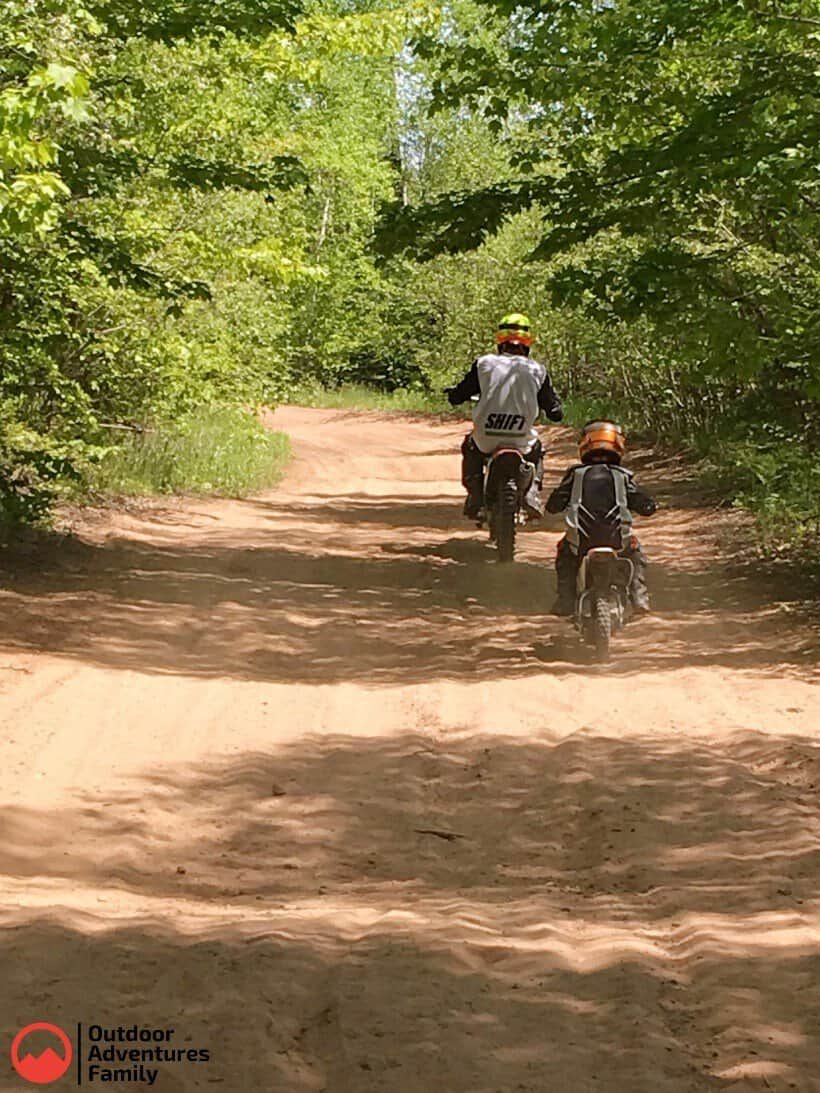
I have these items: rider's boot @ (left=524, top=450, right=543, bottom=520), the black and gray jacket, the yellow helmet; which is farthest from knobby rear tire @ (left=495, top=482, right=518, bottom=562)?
the black and gray jacket

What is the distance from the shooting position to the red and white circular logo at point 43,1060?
4254mm

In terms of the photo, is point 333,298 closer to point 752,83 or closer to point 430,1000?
point 752,83

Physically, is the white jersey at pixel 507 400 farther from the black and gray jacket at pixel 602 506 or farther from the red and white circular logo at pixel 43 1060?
the red and white circular logo at pixel 43 1060

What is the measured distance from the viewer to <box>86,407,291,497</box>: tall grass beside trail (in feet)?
65.0

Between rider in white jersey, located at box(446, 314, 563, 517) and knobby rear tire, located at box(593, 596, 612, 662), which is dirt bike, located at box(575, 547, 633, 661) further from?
rider in white jersey, located at box(446, 314, 563, 517)

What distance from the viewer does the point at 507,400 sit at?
14.6 m

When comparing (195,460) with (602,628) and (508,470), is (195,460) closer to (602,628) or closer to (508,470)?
(508,470)

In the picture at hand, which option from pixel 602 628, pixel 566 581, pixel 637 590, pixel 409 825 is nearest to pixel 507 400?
pixel 566 581

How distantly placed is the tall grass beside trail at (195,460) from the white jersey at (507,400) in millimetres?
4815

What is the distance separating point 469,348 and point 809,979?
136ft

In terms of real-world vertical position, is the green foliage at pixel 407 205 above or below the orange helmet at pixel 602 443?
above

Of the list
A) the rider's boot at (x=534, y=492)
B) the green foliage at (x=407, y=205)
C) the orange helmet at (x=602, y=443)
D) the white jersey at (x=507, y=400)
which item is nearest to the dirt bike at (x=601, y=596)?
the orange helmet at (x=602, y=443)

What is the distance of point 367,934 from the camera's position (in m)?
5.70

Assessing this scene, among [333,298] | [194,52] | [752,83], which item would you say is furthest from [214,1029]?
[333,298]
